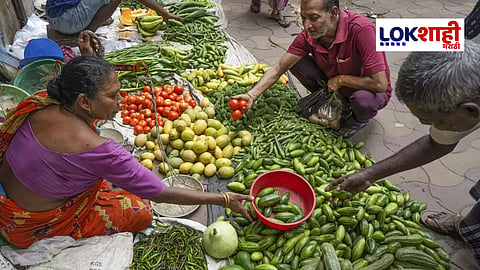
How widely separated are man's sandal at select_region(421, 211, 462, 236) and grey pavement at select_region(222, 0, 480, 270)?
0.24ft

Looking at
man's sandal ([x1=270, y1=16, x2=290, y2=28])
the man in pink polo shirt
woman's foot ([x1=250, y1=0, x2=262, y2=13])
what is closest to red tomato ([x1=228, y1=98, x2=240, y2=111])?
the man in pink polo shirt

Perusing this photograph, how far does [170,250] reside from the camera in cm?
268

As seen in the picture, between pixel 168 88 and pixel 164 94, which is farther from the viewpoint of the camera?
pixel 168 88

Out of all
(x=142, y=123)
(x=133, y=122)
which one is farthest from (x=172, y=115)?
(x=133, y=122)

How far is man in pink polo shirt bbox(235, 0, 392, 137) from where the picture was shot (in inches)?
131

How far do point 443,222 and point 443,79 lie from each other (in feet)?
5.90

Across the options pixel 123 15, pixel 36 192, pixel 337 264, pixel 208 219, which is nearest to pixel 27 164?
pixel 36 192

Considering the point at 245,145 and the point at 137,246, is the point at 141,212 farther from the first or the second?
the point at 245,145

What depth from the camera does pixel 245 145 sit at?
12.2 ft

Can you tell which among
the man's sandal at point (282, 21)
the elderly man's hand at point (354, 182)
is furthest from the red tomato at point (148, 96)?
the man's sandal at point (282, 21)

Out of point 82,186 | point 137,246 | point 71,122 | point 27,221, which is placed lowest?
point 137,246

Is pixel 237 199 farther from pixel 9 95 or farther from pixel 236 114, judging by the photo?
pixel 9 95

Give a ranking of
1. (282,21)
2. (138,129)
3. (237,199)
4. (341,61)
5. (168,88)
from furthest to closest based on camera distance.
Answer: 1. (282,21)
2. (168,88)
3. (138,129)
4. (341,61)
5. (237,199)

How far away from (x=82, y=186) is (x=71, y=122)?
491 mm
